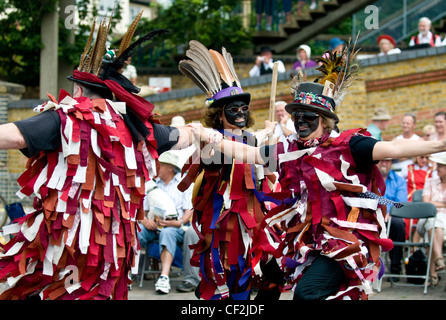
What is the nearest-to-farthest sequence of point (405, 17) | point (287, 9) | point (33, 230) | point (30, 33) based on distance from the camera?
point (33, 230), point (30, 33), point (287, 9), point (405, 17)

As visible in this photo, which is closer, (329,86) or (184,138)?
(184,138)

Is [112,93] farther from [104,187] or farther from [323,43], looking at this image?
[323,43]

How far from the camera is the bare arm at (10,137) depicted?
4.08 m

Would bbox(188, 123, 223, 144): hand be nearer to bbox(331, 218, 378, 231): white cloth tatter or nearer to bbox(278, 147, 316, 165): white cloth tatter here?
bbox(278, 147, 316, 165): white cloth tatter

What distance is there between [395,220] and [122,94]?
4542mm

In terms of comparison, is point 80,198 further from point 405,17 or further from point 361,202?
point 405,17

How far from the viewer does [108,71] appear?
15.7 ft

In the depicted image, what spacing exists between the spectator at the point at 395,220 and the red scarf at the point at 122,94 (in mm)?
4349

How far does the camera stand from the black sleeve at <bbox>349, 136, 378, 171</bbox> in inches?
188

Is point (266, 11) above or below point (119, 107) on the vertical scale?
above

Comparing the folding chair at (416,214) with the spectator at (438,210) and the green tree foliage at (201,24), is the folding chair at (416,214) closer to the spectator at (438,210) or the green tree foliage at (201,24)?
the spectator at (438,210)

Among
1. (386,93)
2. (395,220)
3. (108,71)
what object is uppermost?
(386,93)

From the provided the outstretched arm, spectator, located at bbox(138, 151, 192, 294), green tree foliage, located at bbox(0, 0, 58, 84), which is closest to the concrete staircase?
green tree foliage, located at bbox(0, 0, 58, 84)

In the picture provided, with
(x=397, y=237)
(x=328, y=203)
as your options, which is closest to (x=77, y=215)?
(x=328, y=203)
